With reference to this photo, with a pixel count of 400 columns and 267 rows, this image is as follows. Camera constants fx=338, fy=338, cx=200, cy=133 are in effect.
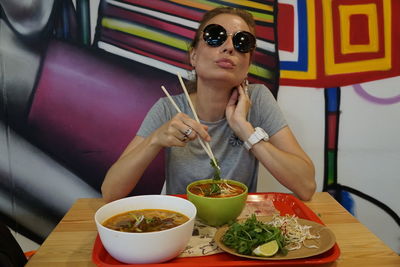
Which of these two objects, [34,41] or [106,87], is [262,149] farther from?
[34,41]

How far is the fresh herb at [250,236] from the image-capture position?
0.89 metres

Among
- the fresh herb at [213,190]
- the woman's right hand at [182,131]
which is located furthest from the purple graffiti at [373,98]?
the fresh herb at [213,190]

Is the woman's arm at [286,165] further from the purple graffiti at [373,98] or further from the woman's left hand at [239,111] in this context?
the purple graffiti at [373,98]

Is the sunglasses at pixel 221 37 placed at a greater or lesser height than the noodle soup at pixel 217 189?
greater

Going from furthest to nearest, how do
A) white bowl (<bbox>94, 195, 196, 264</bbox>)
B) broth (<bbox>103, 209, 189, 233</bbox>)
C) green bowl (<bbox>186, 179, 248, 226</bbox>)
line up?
green bowl (<bbox>186, 179, 248, 226</bbox>)
broth (<bbox>103, 209, 189, 233</bbox>)
white bowl (<bbox>94, 195, 196, 264</bbox>)

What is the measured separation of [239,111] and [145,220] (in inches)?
31.0

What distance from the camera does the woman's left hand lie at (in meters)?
1.51

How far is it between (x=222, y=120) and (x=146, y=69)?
2.45 feet

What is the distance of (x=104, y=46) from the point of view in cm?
215

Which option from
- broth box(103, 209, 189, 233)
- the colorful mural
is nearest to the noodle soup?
broth box(103, 209, 189, 233)

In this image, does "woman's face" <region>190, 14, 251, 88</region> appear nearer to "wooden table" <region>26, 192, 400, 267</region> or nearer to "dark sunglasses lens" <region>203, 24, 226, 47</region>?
"dark sunglasses lens" <region>203, 24, 226, 47</region>

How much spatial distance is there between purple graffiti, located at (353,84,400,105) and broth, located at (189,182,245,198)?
1.47 meters

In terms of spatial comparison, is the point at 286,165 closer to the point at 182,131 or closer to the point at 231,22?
the point at 182,131

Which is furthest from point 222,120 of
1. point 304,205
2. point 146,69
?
point 146,69
